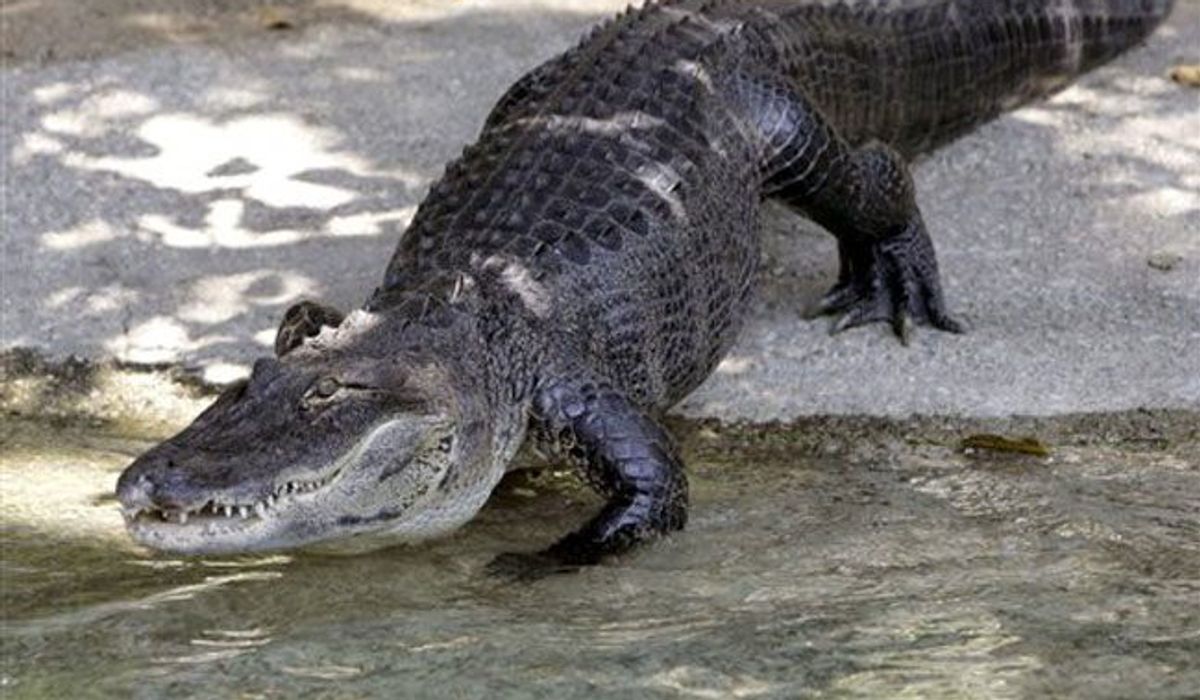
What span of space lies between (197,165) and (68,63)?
0.97 m

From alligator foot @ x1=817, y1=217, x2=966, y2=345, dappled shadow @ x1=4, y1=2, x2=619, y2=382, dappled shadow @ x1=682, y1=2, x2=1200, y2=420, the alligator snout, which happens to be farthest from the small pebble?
the alligator snout

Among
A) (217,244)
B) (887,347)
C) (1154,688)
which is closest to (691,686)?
(1154,688)

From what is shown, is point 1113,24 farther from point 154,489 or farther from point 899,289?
point 154,489

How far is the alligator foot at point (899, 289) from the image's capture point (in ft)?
21.8

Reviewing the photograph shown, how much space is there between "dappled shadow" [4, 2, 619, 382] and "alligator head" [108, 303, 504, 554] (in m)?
1.24

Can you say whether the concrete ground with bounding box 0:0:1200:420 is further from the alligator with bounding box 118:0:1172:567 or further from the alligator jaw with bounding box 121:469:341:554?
the alligator jaw with bounding box 121:469:341:554

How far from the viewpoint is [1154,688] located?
12.3ft

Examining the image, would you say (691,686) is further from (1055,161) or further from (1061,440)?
(1055,161)

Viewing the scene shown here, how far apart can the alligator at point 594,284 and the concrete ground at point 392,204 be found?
0.87ft

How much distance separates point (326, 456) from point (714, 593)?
92 centimetres

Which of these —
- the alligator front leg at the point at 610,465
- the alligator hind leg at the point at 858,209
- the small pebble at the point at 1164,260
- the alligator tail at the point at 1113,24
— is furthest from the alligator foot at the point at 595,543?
the alligator tail at the point at 1113,24

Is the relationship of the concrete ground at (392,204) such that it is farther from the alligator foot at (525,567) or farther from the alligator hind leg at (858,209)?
the alligator foot at (525,567)

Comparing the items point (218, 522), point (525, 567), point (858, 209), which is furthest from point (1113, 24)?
point (218, 522)

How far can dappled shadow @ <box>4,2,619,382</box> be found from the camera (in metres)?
6.74
